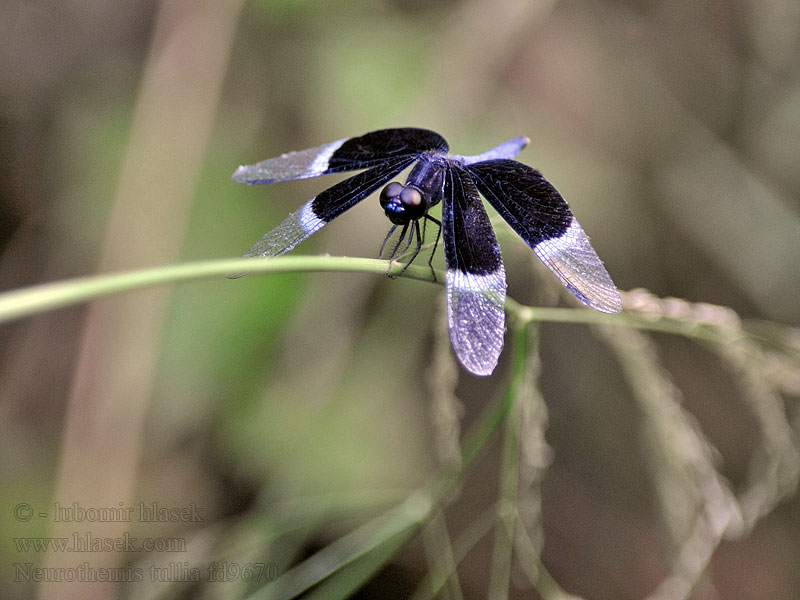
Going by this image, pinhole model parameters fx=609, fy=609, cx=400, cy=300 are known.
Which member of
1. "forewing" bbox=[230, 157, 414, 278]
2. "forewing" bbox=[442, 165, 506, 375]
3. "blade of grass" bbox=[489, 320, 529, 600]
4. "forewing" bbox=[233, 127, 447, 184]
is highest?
"forewing" bbox=[233, 127, 447, 184]

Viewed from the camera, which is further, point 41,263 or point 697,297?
point 697,297

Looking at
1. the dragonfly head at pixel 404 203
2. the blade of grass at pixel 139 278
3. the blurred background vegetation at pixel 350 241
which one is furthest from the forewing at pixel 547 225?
the blurred background vegetation at pixel 350 241

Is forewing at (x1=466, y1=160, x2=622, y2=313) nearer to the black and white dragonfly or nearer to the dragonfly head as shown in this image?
the black and white dragonfly

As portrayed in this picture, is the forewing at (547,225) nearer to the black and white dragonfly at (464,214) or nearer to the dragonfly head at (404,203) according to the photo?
the black and white dragonfly at (464,214)

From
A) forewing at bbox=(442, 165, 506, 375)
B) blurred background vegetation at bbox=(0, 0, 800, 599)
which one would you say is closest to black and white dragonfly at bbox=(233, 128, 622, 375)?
forewing at bbox=(442, 165, 506, 375)

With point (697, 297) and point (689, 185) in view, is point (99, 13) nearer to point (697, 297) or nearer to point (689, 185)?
point (689, 185)

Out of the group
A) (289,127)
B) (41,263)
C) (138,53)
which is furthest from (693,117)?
(41,263)
